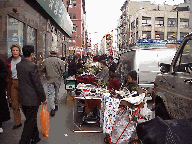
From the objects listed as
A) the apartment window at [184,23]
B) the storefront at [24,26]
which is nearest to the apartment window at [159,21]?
the apartment window at [184,23]

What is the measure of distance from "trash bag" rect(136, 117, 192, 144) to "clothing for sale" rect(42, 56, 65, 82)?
509cm

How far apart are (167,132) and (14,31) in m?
8.58

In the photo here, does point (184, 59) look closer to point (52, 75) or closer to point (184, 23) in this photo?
point (52, 75)

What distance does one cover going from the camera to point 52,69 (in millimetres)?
7609

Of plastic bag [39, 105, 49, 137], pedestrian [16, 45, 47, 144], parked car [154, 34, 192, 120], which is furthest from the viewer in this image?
plastic bag [39, 105, 49, 137]

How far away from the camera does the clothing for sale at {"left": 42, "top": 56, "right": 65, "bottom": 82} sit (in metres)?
7.52

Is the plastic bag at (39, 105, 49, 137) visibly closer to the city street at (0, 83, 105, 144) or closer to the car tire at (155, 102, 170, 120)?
the city street at (0, 83, 105, 144)

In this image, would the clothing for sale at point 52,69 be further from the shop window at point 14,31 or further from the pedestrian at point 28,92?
the pedestrian at point 28,92

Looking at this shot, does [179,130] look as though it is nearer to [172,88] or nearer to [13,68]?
[172,88]

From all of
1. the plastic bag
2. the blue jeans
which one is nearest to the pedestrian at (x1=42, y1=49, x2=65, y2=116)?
the blue jeans

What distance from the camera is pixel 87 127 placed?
631 cm

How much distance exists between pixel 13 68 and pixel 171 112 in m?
3.90

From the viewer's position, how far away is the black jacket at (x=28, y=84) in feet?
14.5

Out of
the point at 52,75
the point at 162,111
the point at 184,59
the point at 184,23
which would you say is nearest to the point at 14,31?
the point at 52,75
